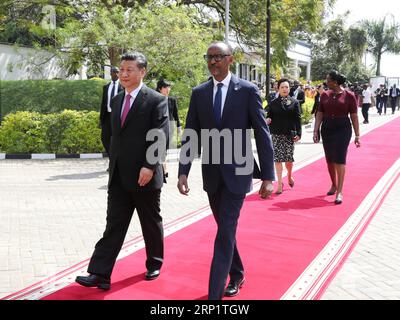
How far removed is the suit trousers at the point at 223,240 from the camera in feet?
12.6

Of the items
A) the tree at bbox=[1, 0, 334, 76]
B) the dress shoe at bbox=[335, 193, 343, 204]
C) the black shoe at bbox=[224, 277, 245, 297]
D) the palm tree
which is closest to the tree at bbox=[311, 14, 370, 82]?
the palm tree

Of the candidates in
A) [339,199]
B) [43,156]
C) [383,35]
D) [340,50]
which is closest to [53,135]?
[43,156]

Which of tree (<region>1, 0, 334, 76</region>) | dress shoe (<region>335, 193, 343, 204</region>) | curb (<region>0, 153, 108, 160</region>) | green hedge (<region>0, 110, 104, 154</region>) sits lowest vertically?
dress shoe (<region>335, 193, 343, 204</region>)

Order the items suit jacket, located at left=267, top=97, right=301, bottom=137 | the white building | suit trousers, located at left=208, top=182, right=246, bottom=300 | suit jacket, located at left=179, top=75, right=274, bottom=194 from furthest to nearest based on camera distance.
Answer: the white building → suit jacket, located at left=267, top=97, right=301, bottom=137 → suit jacket, located at left=179, top=75, right=274, bottom=194 → suit trousers, located at left=208, top=182, right=246, bottom=300

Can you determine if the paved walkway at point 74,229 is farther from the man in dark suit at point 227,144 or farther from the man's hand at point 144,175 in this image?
the man's hand at point 144,175

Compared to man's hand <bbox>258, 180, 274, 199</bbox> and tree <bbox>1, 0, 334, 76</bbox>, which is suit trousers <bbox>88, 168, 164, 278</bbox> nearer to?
man's hand <bbox>258, 180, 274, 199</bbox>

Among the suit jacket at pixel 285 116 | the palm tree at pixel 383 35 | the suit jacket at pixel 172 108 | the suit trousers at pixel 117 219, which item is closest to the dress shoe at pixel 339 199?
the suit jacket at pixel 285 116

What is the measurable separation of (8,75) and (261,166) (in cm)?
1959

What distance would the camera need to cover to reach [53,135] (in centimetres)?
1315

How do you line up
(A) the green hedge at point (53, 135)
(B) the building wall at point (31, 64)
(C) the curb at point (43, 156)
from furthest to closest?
(B) the building wall at point (31, 64), (A) the green hedge at point (53, 135), (C) the curb at point (43, 156)

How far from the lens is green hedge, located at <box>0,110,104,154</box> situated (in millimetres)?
13078

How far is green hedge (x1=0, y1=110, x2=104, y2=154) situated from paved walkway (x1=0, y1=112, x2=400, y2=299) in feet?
6.65

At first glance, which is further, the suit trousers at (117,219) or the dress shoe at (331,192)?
the dress shoe at (331,192)

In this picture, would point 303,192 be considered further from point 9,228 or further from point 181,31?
point 181,31
